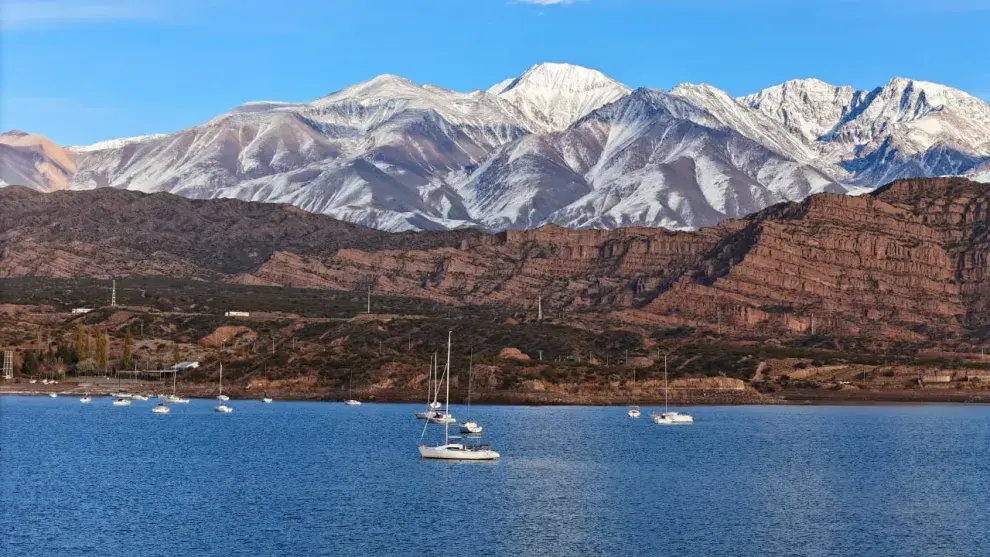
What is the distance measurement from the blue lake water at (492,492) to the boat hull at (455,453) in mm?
1416

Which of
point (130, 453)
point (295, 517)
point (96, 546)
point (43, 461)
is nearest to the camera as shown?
point (96, 546)

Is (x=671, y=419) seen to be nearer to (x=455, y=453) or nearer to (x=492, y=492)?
(x=455, y=453)

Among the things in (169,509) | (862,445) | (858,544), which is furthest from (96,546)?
(862,445)

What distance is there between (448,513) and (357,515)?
5882mm

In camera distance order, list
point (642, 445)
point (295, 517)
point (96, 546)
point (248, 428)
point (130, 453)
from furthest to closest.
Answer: point (248, 428), point (642, 445), point (130, 453), point (295, 517), point (96, 546)

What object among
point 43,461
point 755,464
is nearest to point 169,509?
point 43,461

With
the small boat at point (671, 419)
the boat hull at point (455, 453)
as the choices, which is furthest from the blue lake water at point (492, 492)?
the small boat at point (671, 419)

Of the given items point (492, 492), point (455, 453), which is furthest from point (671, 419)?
point (492, 492)

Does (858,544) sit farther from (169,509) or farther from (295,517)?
(169,509)

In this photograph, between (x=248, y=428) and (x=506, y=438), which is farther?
(x=248, y=428)

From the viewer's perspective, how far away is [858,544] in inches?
3469

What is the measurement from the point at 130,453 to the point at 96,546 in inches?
2153

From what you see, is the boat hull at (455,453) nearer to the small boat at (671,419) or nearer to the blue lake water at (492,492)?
the blue lake water at (492,492)

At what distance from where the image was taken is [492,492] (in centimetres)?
10994
